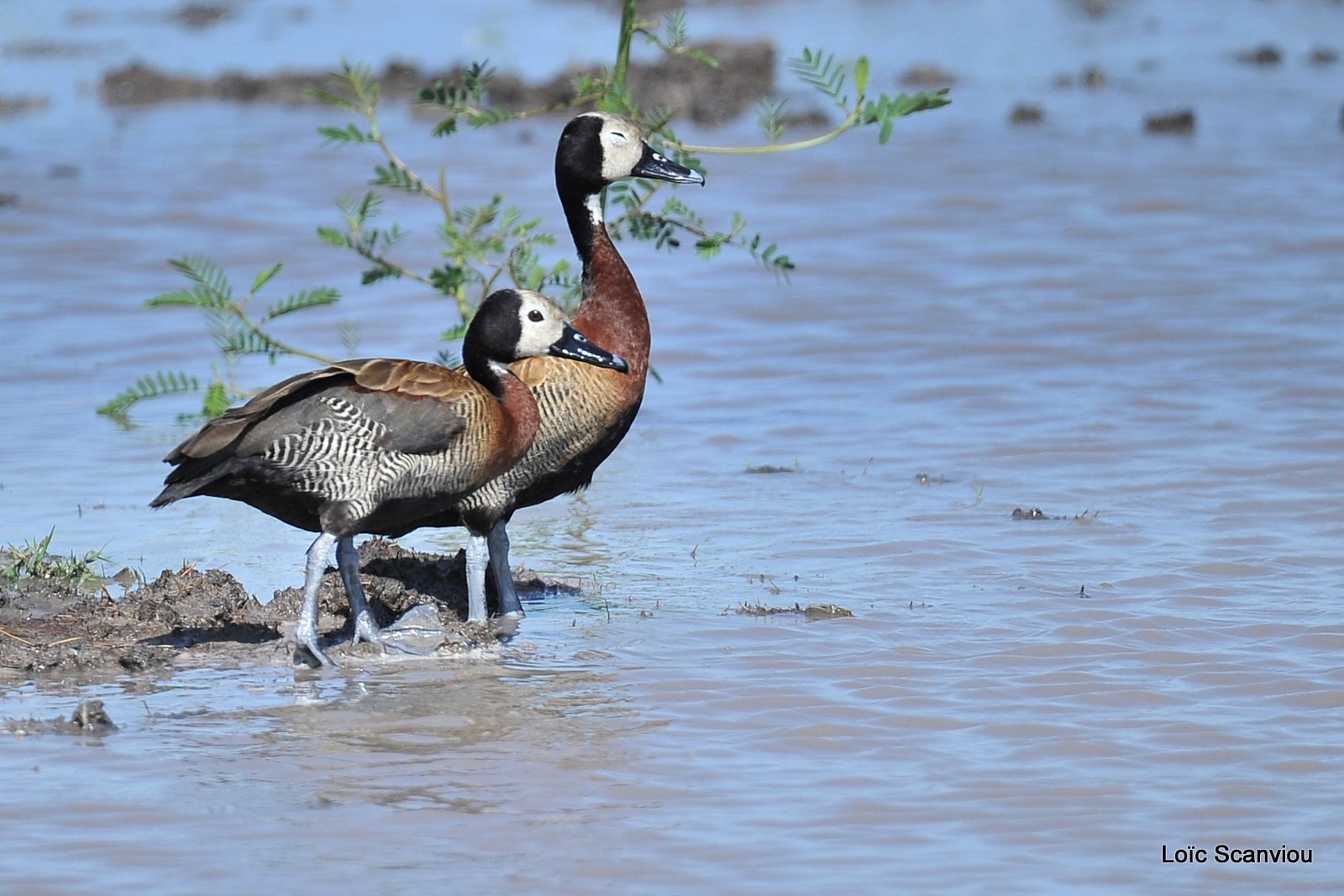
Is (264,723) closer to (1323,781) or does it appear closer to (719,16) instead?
(1323,781)

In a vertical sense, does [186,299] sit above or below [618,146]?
below

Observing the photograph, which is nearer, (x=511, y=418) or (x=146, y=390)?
(x=511, y=418)

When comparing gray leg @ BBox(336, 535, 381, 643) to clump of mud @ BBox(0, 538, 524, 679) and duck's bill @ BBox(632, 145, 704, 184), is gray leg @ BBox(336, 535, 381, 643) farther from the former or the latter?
duck's bill @ BBox(632, 145, 704, 184)

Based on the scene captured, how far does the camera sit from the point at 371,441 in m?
6.73

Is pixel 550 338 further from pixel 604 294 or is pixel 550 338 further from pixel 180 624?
pixel 180 624

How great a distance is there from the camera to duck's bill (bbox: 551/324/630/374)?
23.4 feet

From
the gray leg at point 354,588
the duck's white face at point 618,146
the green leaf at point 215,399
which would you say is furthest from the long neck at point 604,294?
the green leaf at point 215,399

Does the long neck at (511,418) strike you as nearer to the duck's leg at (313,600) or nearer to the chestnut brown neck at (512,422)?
the chestnut brown neck at (512,422)

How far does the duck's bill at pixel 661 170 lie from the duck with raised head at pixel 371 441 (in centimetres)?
127

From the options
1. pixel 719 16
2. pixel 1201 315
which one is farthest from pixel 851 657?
pixel 719 16

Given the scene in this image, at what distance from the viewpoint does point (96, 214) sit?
52.4ft

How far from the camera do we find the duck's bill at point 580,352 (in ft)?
23.4

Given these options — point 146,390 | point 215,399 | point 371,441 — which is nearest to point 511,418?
point 371,441

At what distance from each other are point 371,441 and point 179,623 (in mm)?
1024
